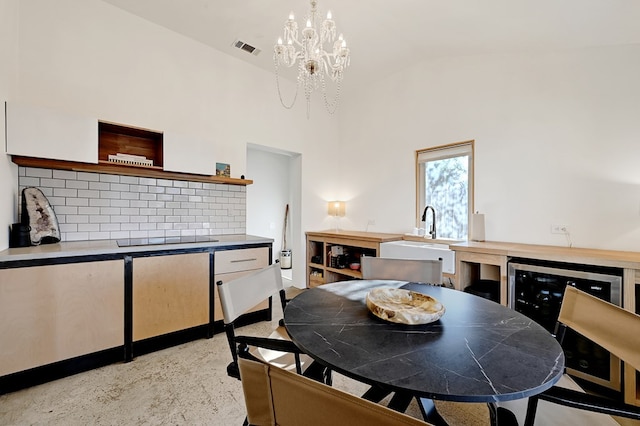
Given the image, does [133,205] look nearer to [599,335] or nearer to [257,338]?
[257,338]

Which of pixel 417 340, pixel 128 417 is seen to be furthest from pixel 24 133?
pixel 417 340

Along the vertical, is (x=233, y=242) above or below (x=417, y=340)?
above

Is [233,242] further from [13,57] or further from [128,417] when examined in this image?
[13,57]

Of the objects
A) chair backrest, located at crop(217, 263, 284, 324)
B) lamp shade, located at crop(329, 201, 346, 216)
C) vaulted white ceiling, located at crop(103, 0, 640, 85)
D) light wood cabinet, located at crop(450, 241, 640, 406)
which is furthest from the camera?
lamp shade, located at crop(329, 201, 346, 216)

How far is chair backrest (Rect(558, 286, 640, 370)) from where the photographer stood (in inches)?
39.9

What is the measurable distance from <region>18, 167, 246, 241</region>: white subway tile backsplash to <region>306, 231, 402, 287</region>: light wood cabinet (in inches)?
50.1

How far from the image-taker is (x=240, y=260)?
2.78 meters

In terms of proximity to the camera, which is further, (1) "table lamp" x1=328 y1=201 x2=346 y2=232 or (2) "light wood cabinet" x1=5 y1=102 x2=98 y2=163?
(1) "table lamp" x1=328 y1=201 x2=346 y2=232

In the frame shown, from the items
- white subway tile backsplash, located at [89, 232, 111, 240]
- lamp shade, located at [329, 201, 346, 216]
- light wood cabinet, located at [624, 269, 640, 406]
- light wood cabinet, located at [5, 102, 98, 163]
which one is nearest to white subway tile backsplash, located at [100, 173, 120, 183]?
light wood cabinet, located at [5, 102, 98, 163]

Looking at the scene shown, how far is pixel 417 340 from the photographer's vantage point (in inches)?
37.6

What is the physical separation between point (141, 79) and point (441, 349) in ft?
11.8

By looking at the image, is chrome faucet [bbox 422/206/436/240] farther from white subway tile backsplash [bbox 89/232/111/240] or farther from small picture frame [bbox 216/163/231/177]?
white subway tile backsplash [bbox 89/232/111/240]

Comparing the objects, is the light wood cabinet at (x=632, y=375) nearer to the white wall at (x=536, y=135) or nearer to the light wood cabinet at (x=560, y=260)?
the light wood cabinet at (x=560, y=260)

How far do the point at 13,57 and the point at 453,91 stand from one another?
437 centimetres
